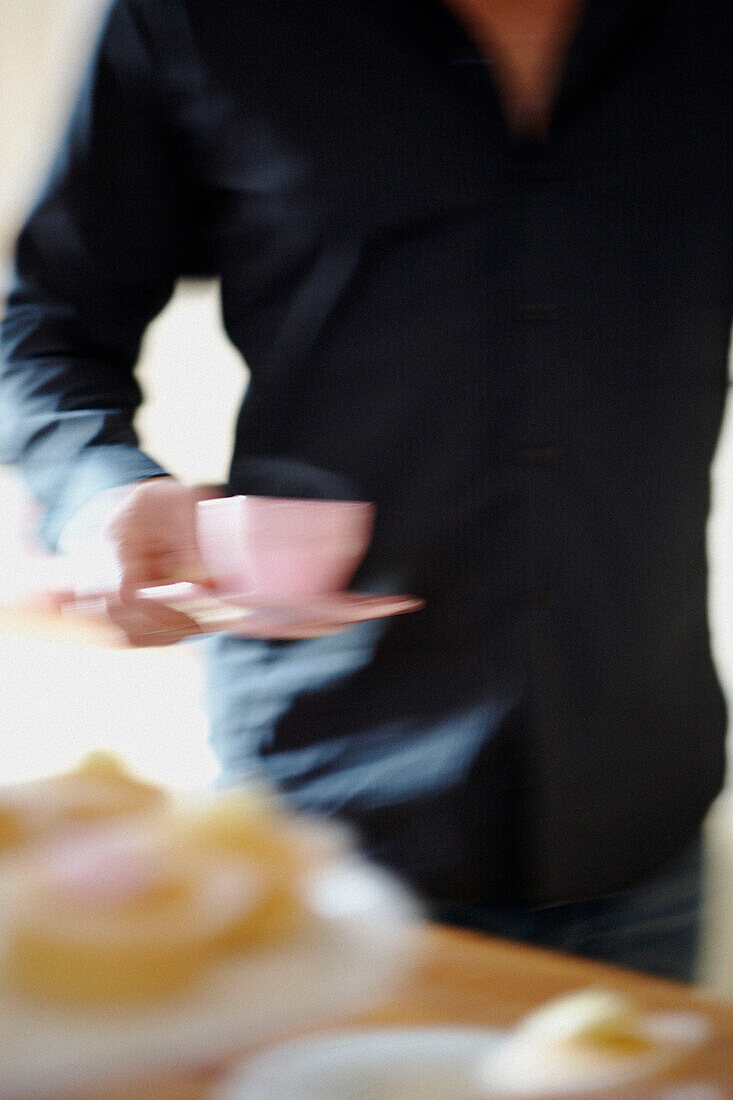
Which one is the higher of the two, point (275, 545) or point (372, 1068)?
point (275, 545)

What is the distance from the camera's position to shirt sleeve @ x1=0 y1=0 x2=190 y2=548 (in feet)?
2.08

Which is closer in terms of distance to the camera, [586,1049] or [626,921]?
[586,1049]

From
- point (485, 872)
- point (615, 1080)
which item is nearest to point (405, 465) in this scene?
point (485, 872)

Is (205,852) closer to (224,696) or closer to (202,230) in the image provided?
(224,696)

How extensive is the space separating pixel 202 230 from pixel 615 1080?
53cm

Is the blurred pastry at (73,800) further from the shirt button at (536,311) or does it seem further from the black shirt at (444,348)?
the shirt button at (536,311)

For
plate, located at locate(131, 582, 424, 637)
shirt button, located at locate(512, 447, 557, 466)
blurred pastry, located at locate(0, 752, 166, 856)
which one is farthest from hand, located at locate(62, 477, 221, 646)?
shirt button, located at locate(512, 447, 557, 466)

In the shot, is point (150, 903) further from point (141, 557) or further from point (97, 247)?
point (97, 247)

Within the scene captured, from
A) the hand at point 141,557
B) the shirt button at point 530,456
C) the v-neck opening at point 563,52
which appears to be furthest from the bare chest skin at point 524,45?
the hand at point 141,557

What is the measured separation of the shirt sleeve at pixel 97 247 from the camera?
0.63 metres

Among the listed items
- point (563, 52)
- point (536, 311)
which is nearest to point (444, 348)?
point (536, 311)

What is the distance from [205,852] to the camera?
0.43m

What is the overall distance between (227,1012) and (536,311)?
1.37ft

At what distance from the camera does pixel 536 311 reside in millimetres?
624
